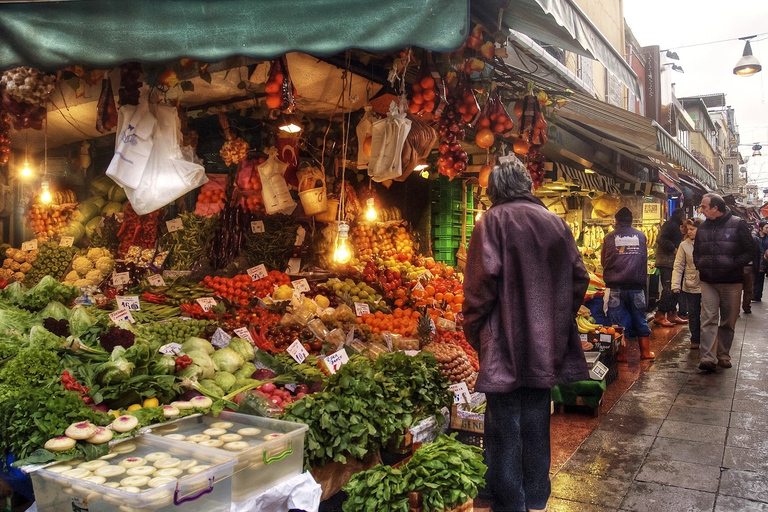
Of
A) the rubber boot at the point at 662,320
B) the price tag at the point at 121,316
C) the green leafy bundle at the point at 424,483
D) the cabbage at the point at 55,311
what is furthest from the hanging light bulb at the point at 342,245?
the rubber boot at the point at 662,320

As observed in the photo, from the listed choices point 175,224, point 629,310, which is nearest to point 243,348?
→ point 175,224

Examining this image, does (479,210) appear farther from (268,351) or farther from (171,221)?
(268,351)

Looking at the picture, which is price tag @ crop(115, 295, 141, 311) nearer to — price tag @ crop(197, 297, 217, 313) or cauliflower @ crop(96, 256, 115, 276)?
price tag @ crop(197, 297, 217, 313)

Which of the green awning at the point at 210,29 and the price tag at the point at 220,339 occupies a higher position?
the green awning at the point at 210,29

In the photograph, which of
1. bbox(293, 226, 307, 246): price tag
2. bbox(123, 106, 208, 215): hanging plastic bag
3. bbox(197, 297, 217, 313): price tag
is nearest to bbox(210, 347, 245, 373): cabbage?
bbox(197, 297, 217, 313): price tag

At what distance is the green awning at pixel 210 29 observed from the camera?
10.5 feet

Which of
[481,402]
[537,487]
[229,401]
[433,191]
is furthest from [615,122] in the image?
[229,401]

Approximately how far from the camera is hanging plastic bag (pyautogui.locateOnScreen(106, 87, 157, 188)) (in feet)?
13.7

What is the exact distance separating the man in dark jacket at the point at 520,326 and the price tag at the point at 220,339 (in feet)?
7.88

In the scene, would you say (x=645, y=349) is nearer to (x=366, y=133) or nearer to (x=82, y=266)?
(x=366, y=133)

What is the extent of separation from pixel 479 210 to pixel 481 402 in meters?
6.49

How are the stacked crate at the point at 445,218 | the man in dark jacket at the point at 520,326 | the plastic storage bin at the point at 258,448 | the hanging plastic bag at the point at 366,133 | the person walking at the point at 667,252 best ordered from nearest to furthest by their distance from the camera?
the plastic storage bin at the point at 258,448, the man in dark jacket at the point at 520,326, the hanging plastic bag at the point at 366,133, the stacked crate at the point at 445,218, the person walking at the point at 667,252

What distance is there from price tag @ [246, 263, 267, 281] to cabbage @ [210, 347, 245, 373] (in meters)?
1.90

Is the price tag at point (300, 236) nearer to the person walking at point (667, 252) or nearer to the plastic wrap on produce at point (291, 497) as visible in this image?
the plastic wrap on produce at point (291, 497)
